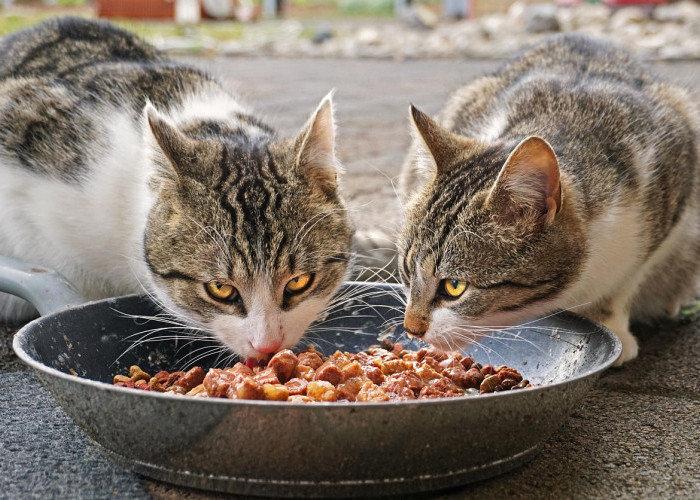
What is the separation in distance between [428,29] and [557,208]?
48.0ft

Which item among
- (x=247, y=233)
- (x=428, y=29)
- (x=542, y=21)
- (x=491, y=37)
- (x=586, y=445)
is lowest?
(x=428, y=29)

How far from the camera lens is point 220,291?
2176 millimetres

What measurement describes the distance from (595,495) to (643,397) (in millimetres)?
646

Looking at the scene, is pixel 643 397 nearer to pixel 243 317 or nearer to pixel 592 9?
pixel 243 317

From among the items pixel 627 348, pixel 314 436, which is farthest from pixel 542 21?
pixel 314 436

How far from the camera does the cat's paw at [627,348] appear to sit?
2.59 m

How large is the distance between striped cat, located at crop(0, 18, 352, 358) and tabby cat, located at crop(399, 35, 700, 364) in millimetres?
307

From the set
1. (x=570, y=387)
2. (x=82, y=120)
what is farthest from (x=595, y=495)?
(x=82, y=120)

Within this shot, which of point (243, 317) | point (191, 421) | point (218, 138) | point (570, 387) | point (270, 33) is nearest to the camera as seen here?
point (191, 421)

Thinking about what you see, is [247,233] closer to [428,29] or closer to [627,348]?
[627,348]

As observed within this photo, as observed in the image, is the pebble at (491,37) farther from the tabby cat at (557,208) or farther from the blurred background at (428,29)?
the tabby cat at (557,208)

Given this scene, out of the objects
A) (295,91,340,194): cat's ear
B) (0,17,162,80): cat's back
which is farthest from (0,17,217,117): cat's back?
(295,91,340,194): cat's ear

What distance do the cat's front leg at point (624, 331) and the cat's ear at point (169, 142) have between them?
4.56 feet

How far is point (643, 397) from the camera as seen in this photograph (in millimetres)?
2279
